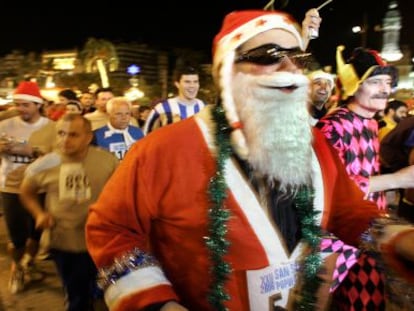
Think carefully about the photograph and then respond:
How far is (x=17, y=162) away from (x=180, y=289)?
4.08 meters

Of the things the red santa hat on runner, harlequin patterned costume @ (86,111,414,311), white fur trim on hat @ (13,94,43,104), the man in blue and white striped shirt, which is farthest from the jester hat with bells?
white fur trim on hat @ (13,94,43,104)

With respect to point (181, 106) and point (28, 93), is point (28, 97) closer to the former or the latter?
point (28, 93)

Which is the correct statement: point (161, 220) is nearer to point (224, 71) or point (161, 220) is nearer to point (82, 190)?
point (224, 71)

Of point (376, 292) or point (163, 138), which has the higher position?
point (163, 138)

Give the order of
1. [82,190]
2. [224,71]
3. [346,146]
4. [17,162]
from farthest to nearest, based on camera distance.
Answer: [17,162] → [82,190] → [346,146] → [224,71]

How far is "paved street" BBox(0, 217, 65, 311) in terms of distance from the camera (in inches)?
188

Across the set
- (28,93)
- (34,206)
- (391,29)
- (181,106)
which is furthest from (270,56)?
(391,29)

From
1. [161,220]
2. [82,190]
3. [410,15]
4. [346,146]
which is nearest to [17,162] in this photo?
[82,190]

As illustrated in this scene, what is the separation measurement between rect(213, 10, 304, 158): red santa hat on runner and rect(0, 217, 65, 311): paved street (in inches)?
138

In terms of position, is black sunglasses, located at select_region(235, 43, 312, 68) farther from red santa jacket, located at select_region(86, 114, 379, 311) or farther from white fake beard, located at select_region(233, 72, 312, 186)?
red santa jacket, located at select_region(86, 114, 379, 311)

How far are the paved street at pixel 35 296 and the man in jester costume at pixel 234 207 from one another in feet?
11.0

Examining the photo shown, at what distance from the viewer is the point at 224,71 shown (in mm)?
1951

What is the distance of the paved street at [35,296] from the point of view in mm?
4766

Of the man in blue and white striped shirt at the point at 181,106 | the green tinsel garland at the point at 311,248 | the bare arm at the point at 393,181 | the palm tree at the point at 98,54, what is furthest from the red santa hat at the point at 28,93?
the palm tree at the point at 98,54
